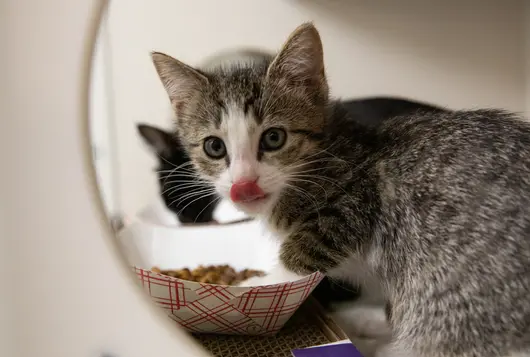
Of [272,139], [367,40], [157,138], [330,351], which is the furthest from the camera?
[157,138]

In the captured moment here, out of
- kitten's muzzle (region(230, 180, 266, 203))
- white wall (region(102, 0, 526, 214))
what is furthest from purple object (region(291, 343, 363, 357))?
white wall (region(102, 0, 526, 214))

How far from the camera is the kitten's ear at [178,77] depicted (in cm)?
93

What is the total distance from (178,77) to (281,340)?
0.51 m

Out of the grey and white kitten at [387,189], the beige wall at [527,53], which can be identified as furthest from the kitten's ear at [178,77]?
the beige wall at [527,53]

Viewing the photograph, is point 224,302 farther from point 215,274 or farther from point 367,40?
point 367,40

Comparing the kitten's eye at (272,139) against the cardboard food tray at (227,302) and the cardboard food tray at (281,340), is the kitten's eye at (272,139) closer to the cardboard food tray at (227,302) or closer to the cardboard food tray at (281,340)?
the cardboard food tray at (227,302)

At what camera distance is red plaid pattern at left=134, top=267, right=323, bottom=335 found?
0.79 metres

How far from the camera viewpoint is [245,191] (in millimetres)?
828

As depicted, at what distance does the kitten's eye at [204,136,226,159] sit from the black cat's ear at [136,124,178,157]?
1.67ft

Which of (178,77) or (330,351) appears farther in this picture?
(178,77)

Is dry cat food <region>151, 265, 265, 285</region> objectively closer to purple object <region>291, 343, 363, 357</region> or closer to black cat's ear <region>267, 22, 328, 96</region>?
purple object <region>291, 343, 363, 357</region>

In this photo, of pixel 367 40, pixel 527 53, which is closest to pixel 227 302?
pixel 367 40

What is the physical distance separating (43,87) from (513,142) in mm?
636

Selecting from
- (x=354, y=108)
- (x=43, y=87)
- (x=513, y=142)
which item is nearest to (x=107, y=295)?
(x=43, y=87)
